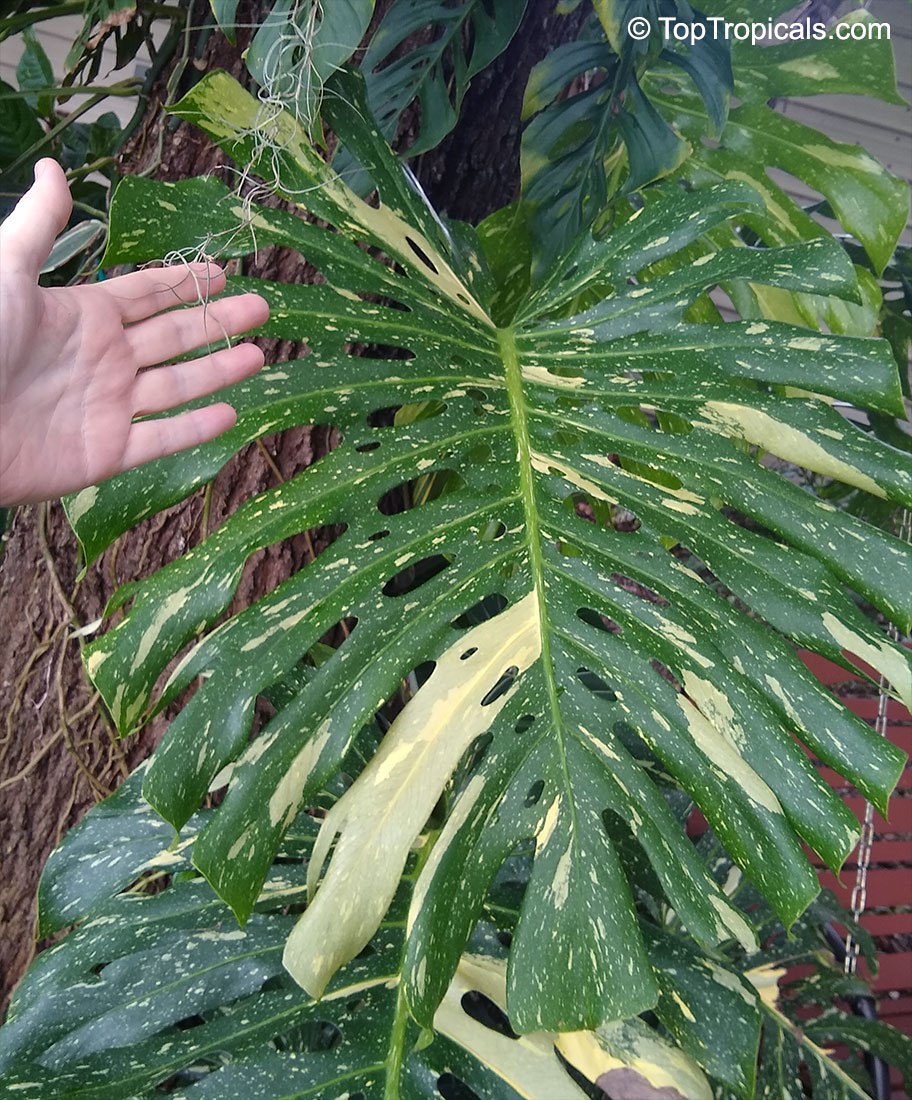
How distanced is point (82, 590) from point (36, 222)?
1.86ft

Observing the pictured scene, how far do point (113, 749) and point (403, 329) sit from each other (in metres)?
0.60

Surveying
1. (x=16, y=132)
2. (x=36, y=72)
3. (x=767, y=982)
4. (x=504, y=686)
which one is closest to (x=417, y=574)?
(x=504, y=686)

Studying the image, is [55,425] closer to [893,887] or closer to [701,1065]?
[701,1065]

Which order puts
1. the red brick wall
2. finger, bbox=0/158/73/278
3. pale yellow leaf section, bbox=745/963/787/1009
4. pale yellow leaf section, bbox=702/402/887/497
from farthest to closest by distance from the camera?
the red brick wall < pale yellow leaf section, bbox=745/963/787/1009 < pale yellow leaf section, bbox=702/402/887/497 < finger, bbox=0/158/73/278

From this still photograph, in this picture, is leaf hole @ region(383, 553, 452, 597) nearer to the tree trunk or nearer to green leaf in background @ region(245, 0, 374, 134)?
the tree trunk

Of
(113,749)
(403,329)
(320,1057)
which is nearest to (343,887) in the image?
(320,1057)

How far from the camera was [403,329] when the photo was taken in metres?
0.65

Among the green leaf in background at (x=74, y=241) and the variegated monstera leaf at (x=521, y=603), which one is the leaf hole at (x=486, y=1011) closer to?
the variegated monstera leaf at (x=521, y=603)

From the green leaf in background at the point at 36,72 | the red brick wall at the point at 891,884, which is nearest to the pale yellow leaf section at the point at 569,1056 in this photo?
the green leaf in background at the point at 36,72

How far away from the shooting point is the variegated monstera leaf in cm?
47

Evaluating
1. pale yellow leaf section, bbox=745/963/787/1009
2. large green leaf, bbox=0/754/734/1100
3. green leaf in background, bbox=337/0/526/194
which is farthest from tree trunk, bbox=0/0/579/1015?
pale yellow leaf section, bbox=745/963/787/1009

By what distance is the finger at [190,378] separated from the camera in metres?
0.54

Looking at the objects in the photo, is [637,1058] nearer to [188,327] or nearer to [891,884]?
[188,327]

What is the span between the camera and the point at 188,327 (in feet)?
1.82
